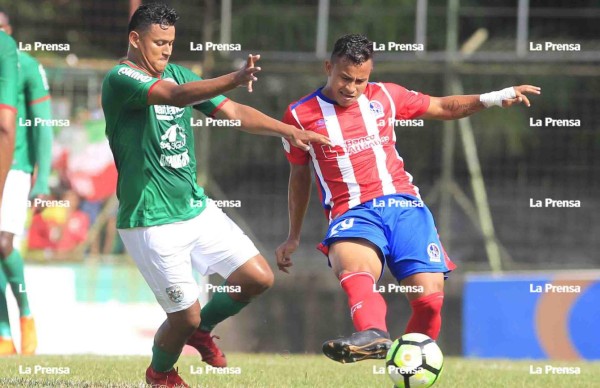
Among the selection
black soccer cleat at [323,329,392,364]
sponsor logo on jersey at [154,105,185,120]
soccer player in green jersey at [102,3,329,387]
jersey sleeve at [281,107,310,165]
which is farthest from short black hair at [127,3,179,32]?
black soccer cleat at [323,329,392,364]

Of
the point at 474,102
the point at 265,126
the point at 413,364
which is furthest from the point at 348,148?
the point at 413,364

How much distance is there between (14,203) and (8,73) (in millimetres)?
1123

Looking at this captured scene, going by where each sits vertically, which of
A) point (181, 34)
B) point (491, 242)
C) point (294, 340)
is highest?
point (181, 34)

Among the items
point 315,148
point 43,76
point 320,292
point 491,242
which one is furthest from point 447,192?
point 315,148

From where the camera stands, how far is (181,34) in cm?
1252

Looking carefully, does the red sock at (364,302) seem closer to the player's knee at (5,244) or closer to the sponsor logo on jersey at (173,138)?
the sponsor logo on jersey at (173,138)

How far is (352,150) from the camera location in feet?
23.4

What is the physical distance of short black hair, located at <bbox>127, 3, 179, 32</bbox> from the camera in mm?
6734

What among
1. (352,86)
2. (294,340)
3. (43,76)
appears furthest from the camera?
(294,340)

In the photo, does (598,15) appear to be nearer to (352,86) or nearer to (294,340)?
(294,340)

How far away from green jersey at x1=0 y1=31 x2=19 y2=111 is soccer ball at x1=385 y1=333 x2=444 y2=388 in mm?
5116

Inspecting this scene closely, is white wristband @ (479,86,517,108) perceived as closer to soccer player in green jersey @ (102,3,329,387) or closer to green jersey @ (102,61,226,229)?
soccer player in green jersey @ (102,3,329,387)

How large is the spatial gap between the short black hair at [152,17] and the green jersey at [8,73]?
3.61 metres

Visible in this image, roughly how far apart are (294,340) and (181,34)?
3452 mm
